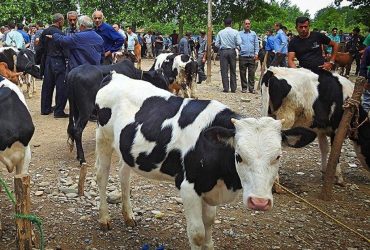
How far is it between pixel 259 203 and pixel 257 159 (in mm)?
278

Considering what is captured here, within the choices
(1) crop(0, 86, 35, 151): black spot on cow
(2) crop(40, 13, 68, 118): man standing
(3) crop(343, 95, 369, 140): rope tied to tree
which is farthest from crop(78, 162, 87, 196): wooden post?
(2) crop(40, 13, 68, 118): man standing

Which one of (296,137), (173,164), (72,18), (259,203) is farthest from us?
(72,18)

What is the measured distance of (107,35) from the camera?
8258 mm

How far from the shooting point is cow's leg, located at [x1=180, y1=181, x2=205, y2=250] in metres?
3.33

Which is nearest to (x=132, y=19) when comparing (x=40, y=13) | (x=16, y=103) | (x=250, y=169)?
(x=40, y=13)

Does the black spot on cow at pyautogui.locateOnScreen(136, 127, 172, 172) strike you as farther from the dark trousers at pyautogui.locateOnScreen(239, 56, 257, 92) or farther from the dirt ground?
the dark trousers at pyautogui.locateOnScreen(239, 56, 257, 92)

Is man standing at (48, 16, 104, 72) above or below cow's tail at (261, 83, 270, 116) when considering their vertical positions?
above

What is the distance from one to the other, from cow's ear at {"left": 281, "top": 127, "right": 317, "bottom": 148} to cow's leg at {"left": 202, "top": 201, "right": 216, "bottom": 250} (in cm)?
82

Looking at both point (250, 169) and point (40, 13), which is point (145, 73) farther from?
point (40, 13)

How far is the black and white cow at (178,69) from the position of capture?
33.8 ft

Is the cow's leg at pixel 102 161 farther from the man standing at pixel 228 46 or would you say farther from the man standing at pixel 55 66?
the man standing at pixel 228 46

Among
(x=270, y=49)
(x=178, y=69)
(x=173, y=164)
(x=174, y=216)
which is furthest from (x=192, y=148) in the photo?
(x=270, y=49)

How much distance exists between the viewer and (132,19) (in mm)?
26031

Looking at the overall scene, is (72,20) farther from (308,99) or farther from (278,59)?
(278,59)
